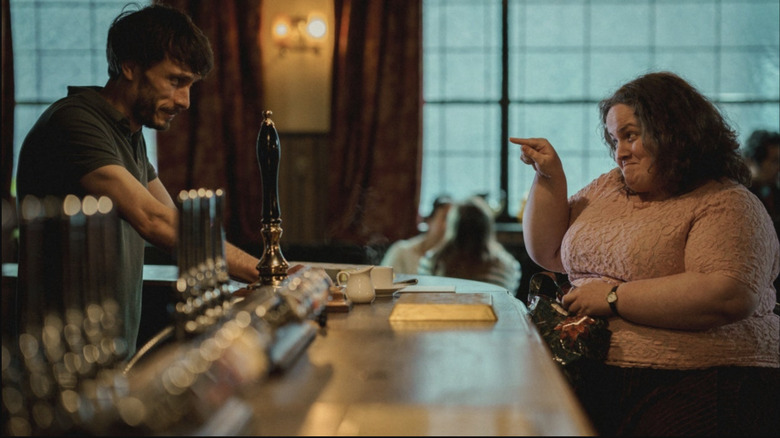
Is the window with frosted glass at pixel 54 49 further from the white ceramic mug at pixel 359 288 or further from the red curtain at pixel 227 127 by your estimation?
the white ceramic mug at pixel 359 288

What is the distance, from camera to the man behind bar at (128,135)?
2080 millimetres

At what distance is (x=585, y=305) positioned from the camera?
6.78ft

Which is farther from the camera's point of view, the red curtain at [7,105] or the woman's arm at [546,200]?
the red curtain at [7,105]

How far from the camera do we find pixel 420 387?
49.7 inches

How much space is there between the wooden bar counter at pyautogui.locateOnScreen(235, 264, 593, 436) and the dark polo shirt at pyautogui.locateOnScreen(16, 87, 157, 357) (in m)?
0.81

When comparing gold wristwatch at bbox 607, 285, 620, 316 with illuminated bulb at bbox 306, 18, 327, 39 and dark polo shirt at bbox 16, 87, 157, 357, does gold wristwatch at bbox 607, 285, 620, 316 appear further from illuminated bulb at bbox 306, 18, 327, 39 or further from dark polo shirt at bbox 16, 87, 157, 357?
illuminated bulb at bbox 306, 18, 327, 39

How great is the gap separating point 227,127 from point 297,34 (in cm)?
94

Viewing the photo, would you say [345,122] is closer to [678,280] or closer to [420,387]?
[678,280]

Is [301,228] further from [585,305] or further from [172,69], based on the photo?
[585,305]

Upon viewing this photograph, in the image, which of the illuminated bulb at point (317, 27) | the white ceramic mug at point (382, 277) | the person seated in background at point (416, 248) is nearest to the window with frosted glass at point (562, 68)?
the illuminated bulb at point (317, 27)

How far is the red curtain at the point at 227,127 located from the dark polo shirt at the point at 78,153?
3.94 metres

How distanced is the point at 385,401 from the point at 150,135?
5947 mm

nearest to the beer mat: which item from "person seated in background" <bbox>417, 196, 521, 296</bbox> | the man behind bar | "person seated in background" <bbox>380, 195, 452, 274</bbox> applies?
the man behind bar

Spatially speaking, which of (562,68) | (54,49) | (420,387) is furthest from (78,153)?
(54,49)
